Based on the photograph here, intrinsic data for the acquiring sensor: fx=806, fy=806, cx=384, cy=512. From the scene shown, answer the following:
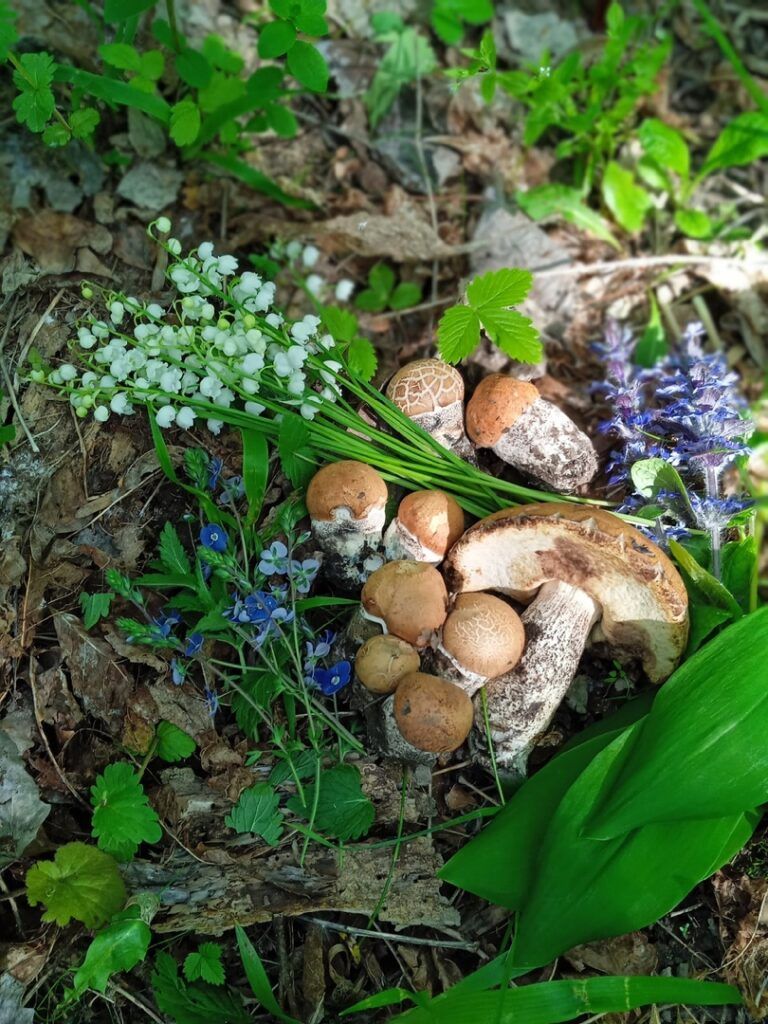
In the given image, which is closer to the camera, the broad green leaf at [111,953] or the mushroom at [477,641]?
the broad green leaf at [111,953]

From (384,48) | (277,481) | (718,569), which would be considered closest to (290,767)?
(277,481)

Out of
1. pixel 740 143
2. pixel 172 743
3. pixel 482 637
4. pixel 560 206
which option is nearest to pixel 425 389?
pixel 482 637

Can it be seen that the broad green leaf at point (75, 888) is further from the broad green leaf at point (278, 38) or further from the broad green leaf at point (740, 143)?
the broad green leaf at point (740, 143)

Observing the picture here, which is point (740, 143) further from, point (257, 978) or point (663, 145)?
point (257, 978)

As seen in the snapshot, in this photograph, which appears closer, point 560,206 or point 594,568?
point 594,568

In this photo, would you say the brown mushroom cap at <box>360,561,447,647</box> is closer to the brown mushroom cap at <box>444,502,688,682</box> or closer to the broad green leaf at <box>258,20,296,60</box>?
the brown mushroom cap at <box>444,502,688,682</box>

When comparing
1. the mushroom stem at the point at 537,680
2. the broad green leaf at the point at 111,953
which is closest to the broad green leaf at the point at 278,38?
the mushroom stem at the point at 537,680
